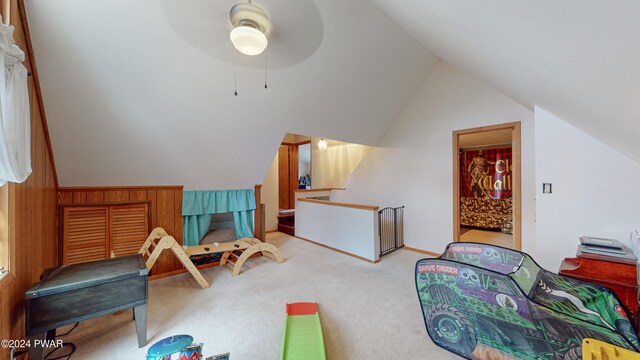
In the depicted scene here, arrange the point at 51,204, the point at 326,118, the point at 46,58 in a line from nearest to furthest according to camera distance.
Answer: the point at 46,58 → the point at 51,204 → the point at 326,118

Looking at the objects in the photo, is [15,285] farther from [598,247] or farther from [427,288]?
[598,247]

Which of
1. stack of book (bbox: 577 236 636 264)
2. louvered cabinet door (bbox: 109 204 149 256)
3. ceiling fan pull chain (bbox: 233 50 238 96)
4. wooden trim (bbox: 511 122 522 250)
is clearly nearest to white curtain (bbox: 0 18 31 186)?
ceiling fan pull chain (bbox: 233 50 238 96)

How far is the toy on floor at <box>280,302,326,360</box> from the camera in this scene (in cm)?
156

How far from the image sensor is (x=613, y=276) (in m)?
1.58

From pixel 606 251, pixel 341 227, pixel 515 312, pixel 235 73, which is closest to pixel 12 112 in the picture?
pixel 235 73

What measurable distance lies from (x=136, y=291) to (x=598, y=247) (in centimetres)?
364

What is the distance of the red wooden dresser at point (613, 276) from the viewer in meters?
1.50

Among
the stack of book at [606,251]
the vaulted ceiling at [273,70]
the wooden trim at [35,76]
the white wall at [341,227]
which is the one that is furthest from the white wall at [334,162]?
the wooden trim at [35,76]

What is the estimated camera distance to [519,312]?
1238 millimetres

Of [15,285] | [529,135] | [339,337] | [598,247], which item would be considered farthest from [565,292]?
[15,285]

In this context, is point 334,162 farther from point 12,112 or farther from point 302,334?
point 12,112

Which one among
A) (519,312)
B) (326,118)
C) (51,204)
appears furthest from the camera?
(326,118)

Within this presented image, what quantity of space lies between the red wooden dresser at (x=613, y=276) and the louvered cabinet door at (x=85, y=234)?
4.54 meters

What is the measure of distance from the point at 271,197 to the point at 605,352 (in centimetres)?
508
